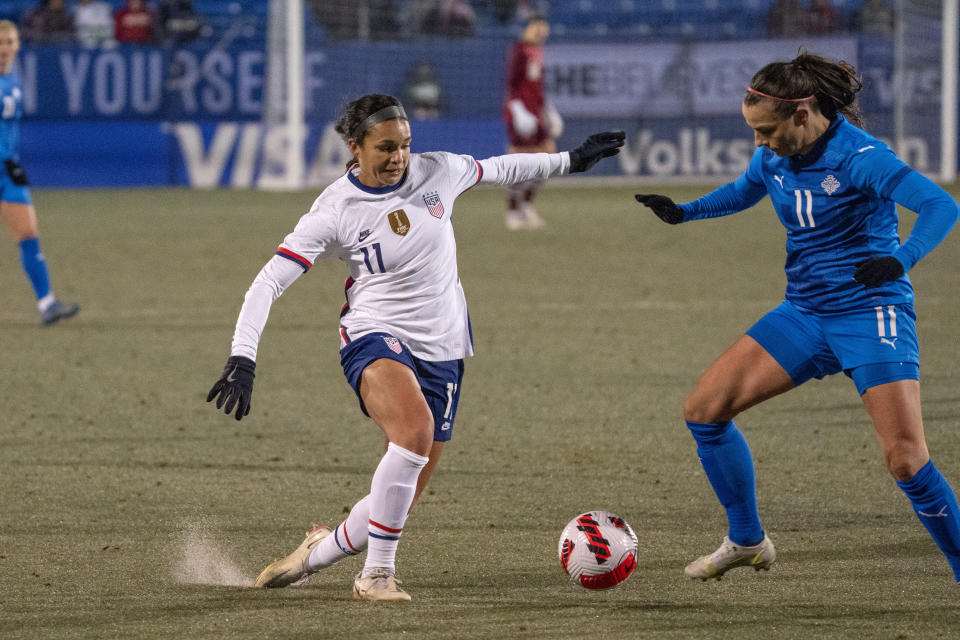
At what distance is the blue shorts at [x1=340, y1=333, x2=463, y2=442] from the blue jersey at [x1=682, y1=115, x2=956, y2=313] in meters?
1.15

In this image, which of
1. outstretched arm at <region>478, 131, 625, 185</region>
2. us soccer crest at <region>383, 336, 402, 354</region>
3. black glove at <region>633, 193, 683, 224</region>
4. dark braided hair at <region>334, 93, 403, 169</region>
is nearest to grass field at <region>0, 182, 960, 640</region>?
us soccer crest at <region>383, 336, 402, 354</region>

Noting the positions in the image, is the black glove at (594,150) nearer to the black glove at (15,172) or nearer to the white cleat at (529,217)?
the black glove at (15,172)

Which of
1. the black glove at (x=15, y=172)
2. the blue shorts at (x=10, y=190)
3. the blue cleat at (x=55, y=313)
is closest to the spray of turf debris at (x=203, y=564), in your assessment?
the blue cleat at (x=55, y=313)

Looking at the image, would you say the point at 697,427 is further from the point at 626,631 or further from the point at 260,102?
the point at 260,102

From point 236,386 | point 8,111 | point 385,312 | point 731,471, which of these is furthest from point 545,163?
point 8,111

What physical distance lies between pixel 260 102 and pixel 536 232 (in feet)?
22.5

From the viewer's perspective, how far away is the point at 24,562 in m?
4.94

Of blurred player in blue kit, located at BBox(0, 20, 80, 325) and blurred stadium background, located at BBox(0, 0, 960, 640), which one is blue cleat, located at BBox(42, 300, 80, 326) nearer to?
blurred player in blue kit, located at BBox(0, 20, 80, 325)

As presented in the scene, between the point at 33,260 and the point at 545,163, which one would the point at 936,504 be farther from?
the point at 33,260

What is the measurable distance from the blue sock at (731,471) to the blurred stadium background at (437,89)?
16.6 m

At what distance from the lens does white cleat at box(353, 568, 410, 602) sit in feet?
14.6

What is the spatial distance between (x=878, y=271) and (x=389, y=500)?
160cm

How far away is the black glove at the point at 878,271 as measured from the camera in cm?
417

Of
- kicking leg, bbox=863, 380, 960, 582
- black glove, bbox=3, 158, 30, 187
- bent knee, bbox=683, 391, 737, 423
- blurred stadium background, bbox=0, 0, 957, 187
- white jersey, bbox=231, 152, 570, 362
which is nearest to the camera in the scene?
kicking leg, bbox=863, 380, 960, 582
